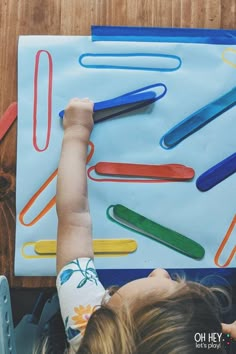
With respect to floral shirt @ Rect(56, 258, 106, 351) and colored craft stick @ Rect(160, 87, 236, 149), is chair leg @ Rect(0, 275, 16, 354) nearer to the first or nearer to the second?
floral shirt @ Rect(56, 258, 106, 351)

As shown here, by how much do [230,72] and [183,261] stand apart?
0.79 ft

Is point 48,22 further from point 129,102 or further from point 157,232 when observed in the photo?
point 157,232

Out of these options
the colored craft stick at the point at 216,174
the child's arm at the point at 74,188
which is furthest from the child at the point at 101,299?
the colored craft stick at the point at 216,174

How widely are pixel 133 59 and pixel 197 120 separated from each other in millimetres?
109

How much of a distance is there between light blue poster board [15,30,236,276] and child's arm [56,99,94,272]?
0.01 meters

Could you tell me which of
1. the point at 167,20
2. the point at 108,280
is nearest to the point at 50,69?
the point at 167,20

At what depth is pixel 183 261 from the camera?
60 centimetres

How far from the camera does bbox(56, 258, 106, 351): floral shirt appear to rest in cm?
53

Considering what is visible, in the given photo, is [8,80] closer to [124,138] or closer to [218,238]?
[124,138]

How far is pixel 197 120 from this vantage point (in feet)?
2.02

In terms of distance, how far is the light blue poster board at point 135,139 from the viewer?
60 centimetres

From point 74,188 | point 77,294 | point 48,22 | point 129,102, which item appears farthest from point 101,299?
point 48,22

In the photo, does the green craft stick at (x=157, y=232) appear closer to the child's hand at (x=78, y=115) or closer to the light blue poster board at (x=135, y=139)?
the light blue poster board at (x=135, y=139)

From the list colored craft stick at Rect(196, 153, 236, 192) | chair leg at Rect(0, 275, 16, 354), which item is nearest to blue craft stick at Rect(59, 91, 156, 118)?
colored craft stick at Rect(196, 153, 236, 192)
